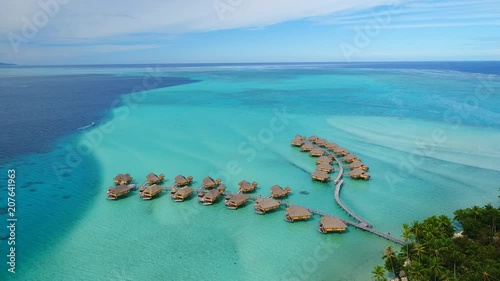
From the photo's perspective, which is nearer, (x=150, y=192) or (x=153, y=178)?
(x=150, y=192)

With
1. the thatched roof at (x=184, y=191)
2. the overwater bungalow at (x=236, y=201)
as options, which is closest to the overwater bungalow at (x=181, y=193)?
the thatched roof at (x=184, y=191)

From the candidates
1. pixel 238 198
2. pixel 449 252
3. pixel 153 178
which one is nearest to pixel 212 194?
pixel 238 198

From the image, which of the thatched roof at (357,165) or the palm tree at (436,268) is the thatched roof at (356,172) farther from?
the palm tree at (436,268)

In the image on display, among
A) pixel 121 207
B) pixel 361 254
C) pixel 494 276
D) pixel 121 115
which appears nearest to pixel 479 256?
pixel 494 276

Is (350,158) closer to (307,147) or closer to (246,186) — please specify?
(307,147)

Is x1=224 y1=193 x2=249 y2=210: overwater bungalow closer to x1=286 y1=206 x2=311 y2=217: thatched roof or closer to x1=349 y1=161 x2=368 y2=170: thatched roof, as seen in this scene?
x1=286 y1=206 x2=311 y2=217: thatched roof

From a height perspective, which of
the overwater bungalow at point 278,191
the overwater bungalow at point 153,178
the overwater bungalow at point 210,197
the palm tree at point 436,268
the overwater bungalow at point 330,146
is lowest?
the overwater bungalow at point 153,178

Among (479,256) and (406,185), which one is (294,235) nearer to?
(479,256)
